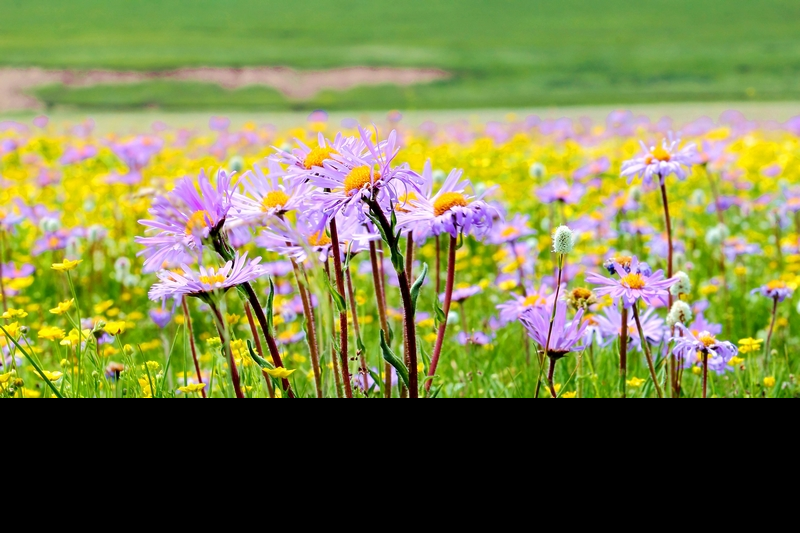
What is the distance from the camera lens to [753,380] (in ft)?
4.29

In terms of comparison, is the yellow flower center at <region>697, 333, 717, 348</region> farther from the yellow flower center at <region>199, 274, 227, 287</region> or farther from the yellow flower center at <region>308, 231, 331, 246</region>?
the yellow flower center at <region>199, 274, 227, 287</region>

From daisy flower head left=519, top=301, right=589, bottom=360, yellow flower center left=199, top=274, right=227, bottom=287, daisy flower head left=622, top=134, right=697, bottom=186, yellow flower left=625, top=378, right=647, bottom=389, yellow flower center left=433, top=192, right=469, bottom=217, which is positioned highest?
daisy flower head left=622, top=134, right=697, bottom=186

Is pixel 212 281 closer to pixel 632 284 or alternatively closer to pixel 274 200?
pixel 274 200

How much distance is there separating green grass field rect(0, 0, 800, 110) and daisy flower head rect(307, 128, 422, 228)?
1.35 m

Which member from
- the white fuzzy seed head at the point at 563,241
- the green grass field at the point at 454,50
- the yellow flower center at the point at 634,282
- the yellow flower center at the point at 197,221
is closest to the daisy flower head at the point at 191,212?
the yellow flower center at the point at 197,221

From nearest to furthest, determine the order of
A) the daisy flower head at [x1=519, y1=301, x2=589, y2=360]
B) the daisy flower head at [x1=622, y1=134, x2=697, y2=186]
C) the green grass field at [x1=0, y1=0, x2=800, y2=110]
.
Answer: the daisy flower head at [x1=519, y1=301, x2=589, y2=360]
the daisy flower head at [x1=622, y1=134, x2=697, y2=186]
the green grass field at [x1=0, y1=0, x2=800, y2=110]

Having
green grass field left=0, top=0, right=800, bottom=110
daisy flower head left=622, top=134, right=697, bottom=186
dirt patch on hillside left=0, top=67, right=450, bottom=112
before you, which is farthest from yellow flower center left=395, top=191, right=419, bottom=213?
dirt patch on hillside left=0, top=67, right=450, bottom=112

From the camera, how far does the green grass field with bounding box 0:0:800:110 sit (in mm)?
3426

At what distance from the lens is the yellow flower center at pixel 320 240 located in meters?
1.05

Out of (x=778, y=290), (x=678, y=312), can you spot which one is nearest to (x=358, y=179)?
(x=678, y=312)
